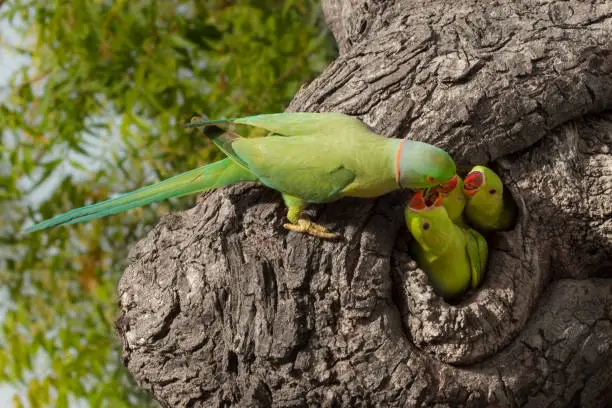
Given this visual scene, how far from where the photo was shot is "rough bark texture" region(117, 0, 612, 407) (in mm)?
1434

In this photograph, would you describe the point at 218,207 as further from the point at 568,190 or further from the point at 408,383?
the point at 568,190

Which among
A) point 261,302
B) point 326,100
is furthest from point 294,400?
point 326,100

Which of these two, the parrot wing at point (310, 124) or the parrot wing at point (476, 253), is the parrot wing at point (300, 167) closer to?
the parrot wing at point (310, 124)

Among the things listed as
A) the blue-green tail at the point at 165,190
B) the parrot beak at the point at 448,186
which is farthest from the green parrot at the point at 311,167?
the parrot beak at the point at 448,186

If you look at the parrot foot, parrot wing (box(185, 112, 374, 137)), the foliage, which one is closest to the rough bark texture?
the parrot foot

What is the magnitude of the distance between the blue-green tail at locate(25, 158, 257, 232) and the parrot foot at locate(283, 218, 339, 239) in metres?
0.12

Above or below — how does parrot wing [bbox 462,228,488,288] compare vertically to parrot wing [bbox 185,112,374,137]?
below

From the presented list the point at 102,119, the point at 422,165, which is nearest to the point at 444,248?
the point at 422,165

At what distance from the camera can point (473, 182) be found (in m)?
1.49

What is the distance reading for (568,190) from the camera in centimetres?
160

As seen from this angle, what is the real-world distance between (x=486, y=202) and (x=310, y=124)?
0.37m

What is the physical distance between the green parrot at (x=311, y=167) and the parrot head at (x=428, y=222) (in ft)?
0.25

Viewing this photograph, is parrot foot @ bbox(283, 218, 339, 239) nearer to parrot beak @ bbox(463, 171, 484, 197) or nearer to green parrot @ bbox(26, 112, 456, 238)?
green parrot @ bbox(26, 112, 456, 238)

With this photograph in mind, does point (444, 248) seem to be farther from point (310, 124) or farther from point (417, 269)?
point (310, 124)
